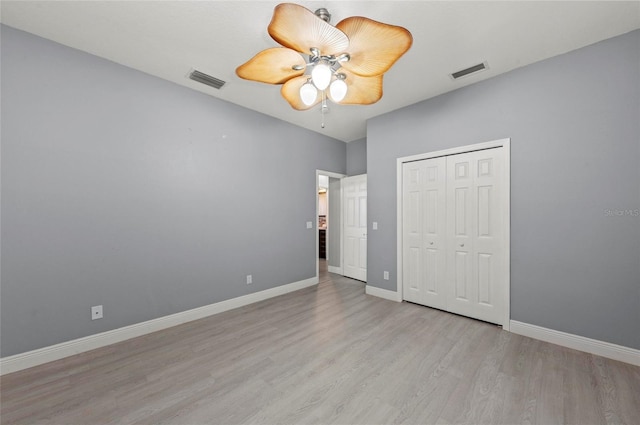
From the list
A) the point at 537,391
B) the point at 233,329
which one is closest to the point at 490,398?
the point at 537,391

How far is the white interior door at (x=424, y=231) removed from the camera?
3.43 meters

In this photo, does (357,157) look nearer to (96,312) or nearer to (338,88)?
(338,88)

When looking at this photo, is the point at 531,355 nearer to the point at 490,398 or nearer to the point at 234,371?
the point at 490,398

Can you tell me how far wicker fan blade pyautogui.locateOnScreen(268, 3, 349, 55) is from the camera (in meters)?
1.38

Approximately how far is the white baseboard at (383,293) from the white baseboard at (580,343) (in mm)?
1407

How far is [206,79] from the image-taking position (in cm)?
302

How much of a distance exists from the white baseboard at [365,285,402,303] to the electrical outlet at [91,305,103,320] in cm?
348

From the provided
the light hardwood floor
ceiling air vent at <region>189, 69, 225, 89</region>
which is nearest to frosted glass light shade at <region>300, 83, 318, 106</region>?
ceiling air vent at <region>189, 69, 225, 89</region>

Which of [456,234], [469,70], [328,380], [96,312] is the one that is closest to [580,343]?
[456,234]

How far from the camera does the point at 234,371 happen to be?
214 centimetres

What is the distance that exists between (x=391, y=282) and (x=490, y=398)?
2.11 meters

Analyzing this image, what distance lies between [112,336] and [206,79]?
305cm

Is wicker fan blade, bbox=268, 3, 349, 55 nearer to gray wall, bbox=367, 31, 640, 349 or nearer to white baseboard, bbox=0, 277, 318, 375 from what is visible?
gray wall, bbox=367, 31, 640, 349

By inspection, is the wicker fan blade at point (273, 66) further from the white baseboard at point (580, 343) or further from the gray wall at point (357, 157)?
the white baseboard at point (580, 343)
